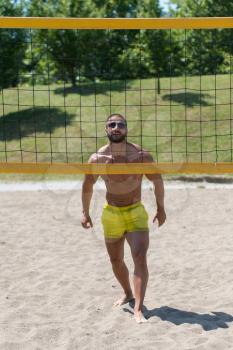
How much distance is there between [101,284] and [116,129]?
5.66ft

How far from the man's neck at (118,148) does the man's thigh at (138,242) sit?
25.4 inches

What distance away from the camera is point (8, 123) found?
18312 mm

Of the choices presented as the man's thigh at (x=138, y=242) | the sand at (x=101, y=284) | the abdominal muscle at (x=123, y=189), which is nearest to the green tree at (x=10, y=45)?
the sand at (x=101, y=284)

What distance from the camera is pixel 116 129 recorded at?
14.5 feet

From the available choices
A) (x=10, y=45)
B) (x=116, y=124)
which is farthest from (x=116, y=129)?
(x=10, y=45)

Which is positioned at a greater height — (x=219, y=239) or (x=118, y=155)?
(x=118, y=155)

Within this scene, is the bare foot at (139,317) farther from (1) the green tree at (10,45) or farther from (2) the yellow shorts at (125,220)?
(1) the green tree at (10,45)

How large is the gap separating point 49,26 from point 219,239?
3.47 m

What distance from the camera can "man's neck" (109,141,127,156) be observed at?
4559 millimetres

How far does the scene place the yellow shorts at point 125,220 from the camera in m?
4.50

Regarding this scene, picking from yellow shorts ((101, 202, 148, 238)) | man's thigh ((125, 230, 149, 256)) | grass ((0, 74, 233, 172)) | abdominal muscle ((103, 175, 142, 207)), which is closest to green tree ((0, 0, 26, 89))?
grass ((0, 74, 233, 172))

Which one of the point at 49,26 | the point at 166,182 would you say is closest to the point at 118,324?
the point at 49,26

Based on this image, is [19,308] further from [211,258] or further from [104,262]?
[211,258]

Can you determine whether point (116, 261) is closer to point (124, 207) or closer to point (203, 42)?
point (124, 207)
